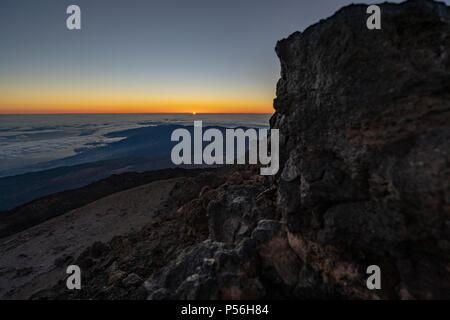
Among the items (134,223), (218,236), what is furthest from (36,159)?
(218,236)

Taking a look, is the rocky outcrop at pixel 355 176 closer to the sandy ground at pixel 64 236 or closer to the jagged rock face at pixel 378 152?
the jagged rock face at pixel 378 152

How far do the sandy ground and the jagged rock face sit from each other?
1608 centimetres

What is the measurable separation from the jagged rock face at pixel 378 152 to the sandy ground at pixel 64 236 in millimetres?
16075

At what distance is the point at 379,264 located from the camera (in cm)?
438

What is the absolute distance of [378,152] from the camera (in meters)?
4.33

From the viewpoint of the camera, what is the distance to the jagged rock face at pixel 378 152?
12.4ft

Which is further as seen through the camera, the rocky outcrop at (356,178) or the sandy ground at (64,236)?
the sandy ground at (64,236)

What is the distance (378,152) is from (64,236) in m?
25.9

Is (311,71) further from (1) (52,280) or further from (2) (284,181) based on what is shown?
(1) (52,280)

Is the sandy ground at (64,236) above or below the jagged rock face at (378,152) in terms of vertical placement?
below

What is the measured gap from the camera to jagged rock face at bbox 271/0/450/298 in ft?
12.4

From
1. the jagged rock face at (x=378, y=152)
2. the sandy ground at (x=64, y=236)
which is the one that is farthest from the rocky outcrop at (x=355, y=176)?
the sandy ground at (x=64, y=236)

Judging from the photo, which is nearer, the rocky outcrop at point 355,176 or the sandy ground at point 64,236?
the rocky outcrop at point 355,176
